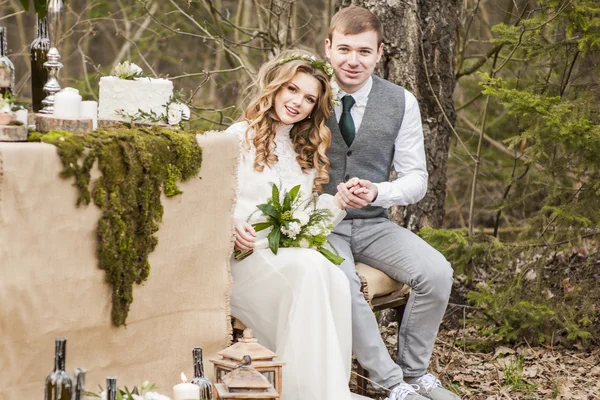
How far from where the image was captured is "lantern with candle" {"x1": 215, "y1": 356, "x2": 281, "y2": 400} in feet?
9.43

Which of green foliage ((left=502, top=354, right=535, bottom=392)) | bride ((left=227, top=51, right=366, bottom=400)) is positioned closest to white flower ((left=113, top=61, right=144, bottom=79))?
bride ((left=227, top=51, right=366, bottom=400))

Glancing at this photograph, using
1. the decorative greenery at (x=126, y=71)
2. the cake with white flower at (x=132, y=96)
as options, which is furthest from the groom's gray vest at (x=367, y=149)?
the decorative greenery at (x=126, y=71)

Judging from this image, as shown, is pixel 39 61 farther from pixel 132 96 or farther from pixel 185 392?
pixel 185 392

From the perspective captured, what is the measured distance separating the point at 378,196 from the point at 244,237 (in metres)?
0.71

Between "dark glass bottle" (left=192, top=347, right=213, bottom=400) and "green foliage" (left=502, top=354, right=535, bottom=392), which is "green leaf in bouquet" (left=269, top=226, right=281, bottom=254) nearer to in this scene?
"dark glass bottle" (left=192, top=347, right=213, bottom=400)

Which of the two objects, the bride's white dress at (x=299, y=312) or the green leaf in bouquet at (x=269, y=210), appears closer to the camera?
the bride's white dress at (x=299, y=312)

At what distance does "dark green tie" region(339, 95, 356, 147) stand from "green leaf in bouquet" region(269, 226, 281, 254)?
701 mm

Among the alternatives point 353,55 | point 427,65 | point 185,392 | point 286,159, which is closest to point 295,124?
point 286,159

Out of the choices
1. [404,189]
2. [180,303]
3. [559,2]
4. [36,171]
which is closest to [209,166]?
[180,303]

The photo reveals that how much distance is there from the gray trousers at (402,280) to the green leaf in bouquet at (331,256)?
7cm

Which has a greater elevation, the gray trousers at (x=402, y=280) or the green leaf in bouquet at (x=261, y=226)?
the green leaf in bouquet at (x=261, y=226)

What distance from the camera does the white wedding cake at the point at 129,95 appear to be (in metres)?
3.16

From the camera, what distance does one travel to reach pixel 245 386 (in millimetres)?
2871

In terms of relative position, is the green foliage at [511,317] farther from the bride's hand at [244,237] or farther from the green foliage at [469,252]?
the bride's hand at [244,237]
